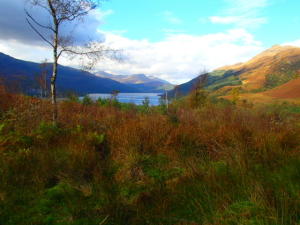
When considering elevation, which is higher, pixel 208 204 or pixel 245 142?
pixel 245 142

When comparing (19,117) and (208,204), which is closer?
(208,204)

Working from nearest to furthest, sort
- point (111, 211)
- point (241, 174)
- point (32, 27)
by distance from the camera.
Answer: point (111, 211), point (241, 174), point (32, 27)

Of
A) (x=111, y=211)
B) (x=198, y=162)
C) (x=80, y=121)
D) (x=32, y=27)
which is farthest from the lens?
(x=80, y=121)

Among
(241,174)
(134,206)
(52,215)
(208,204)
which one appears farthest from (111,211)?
(241,174)

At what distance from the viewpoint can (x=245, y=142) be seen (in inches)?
196

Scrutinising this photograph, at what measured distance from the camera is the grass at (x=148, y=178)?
2520 millimetres

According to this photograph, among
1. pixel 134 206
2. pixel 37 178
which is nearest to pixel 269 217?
pixel 134 206

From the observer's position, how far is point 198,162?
14.1 ft

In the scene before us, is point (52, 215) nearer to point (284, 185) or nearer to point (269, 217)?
point (269, 217)

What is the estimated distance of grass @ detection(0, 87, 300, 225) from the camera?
252cm

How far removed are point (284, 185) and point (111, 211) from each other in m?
2.34

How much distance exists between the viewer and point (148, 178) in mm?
3680

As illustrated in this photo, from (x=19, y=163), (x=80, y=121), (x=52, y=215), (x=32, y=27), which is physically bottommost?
(x=52, y=215)

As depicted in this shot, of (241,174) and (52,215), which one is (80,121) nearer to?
(52,215)
